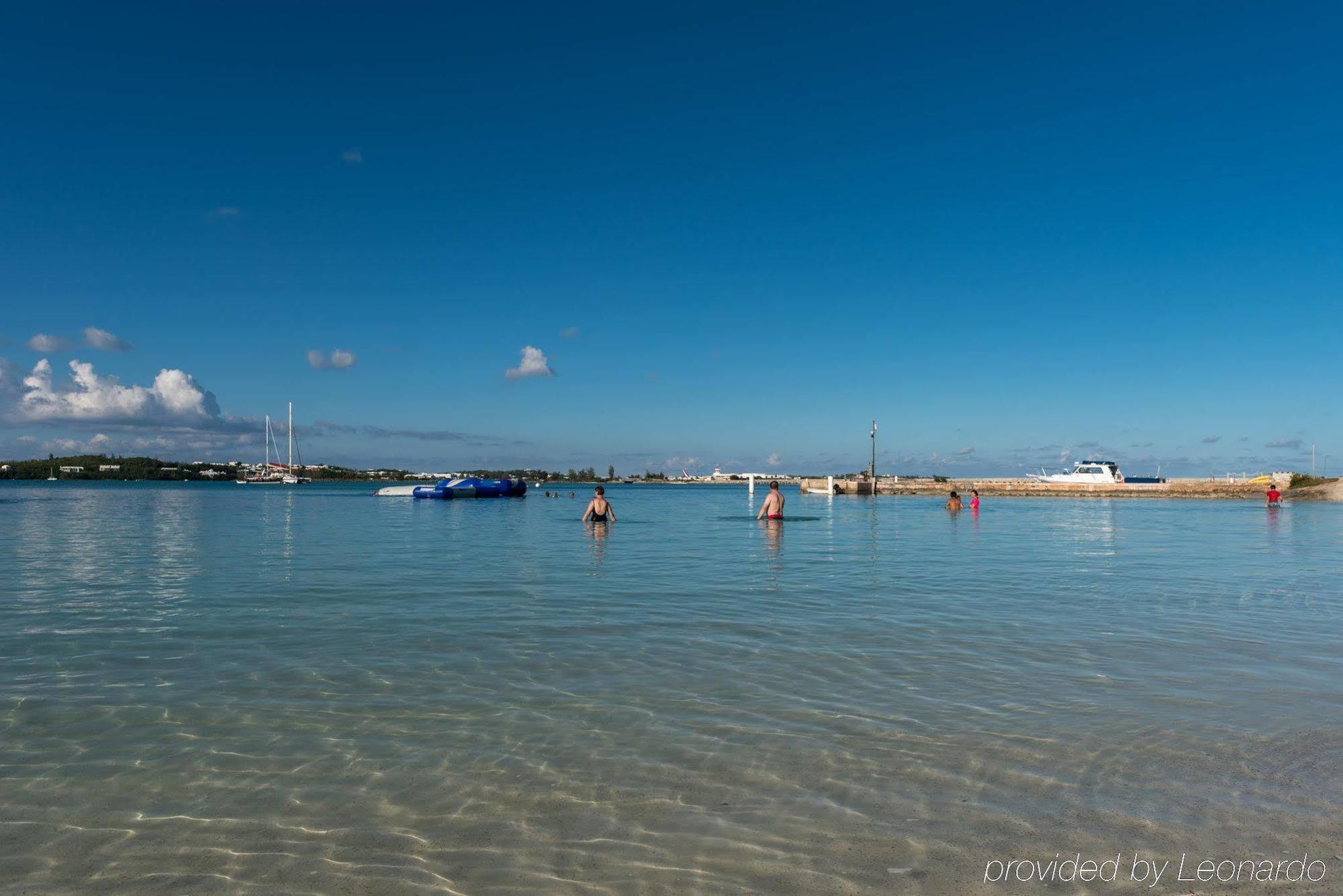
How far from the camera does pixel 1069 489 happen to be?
90812 mm

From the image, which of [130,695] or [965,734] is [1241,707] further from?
[130,695]

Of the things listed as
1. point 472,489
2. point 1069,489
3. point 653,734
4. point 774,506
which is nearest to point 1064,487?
point 1069,489

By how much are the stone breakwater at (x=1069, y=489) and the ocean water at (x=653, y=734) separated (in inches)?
3068

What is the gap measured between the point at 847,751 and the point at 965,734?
1095 millimetres

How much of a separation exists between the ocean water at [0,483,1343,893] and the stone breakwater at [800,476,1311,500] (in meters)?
77.9

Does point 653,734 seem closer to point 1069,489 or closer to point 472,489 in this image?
point 472,489

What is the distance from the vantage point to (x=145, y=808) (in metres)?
5.02

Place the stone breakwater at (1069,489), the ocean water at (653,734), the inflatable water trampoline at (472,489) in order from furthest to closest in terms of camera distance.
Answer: the stone breakwater at (1069,489)
the inflatable water trampoline at (472,489)
the ocean water at (653,734)

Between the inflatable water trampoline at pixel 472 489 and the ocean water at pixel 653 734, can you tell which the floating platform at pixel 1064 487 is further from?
the ocean water at pixel 653 734

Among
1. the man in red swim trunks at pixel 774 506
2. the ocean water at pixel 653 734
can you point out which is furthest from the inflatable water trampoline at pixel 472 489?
the ocean water at pixel 653 734

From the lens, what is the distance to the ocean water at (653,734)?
4449mm

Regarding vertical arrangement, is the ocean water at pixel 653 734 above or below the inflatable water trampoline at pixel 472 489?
below

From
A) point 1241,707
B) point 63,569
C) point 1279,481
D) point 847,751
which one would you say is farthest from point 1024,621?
point 1279,481

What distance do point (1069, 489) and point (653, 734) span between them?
314ft
